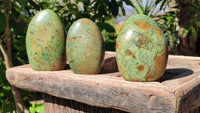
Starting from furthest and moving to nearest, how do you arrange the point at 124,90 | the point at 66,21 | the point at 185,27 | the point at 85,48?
the point at 185,27 → the point at 66,21 → the point at 85,48 → the point at 124,90

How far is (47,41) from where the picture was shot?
0.96m

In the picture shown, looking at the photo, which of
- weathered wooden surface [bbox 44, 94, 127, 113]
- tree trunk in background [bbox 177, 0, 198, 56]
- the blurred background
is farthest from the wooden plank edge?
tree trunk in background [bbox 177, 0, 198, 56]

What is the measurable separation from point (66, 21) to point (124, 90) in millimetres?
1252

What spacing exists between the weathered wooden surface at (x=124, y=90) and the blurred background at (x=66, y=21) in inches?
15.9

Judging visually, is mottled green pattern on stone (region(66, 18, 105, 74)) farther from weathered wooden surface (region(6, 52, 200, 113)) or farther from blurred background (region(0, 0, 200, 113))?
blurred background (region(0, 0, 200, 113))

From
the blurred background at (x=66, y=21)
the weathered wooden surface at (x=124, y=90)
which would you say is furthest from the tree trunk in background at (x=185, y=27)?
the weathered wooden surface at (x=124, y=90)

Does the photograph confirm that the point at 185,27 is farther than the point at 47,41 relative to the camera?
Yes

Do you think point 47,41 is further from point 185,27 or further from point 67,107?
point 185,27

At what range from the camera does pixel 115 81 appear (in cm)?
76

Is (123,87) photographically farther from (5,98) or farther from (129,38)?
(5,98)

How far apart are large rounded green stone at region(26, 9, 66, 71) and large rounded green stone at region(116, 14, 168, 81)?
1.08ft

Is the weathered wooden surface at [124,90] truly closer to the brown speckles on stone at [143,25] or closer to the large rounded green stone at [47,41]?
the large rounded green stone at [47,41]

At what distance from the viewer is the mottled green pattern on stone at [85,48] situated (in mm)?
A: 868

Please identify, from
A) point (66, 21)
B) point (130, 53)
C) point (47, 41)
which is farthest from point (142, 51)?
point (66, 21)
